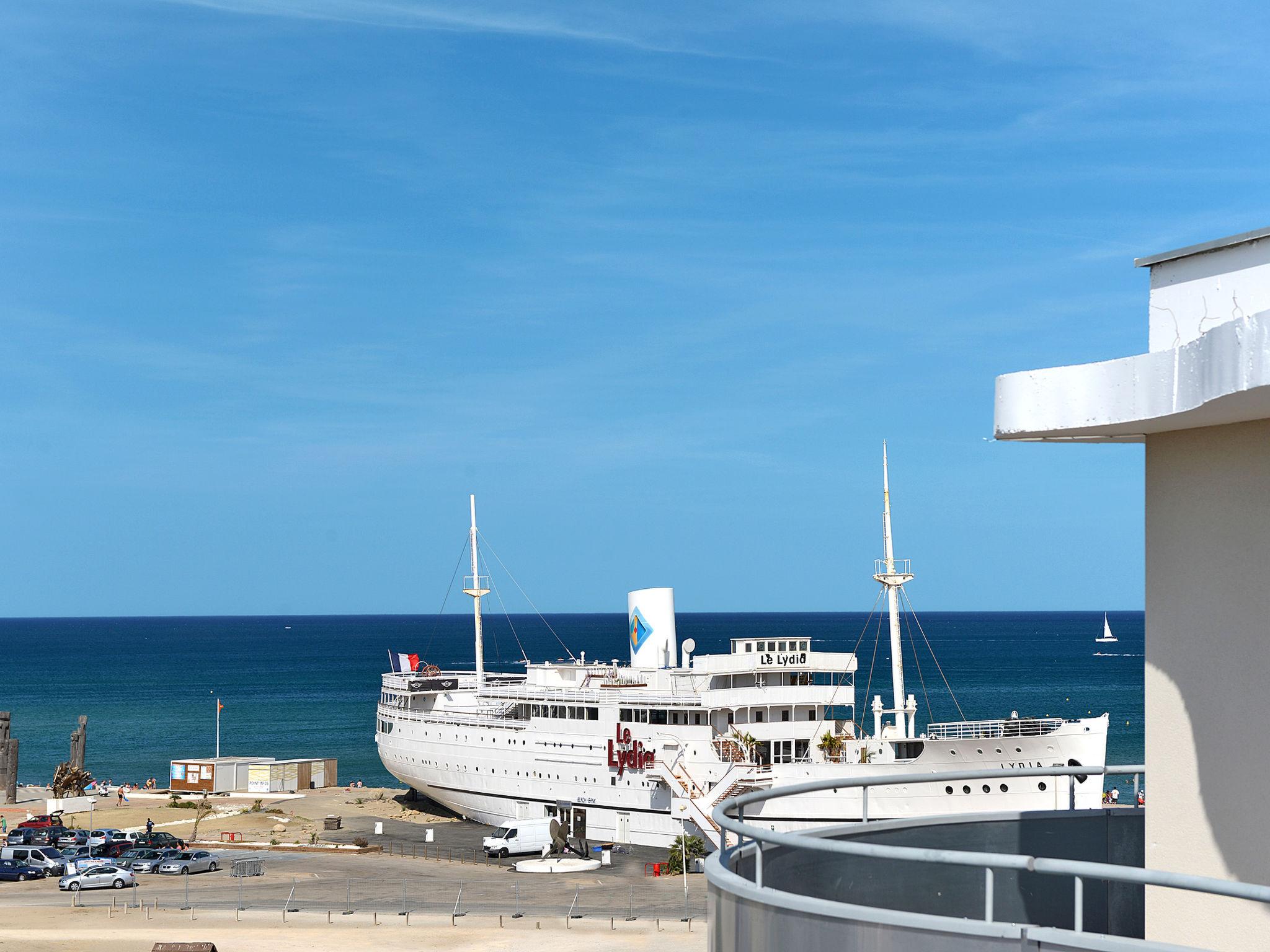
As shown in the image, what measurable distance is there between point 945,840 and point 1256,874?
294 cm

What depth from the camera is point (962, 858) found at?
5.34 metres

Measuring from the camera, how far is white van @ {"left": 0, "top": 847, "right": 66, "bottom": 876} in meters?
43.9

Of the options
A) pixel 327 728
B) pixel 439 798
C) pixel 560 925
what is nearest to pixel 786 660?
pixel 560 925

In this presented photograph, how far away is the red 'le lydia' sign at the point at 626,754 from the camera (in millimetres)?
46125

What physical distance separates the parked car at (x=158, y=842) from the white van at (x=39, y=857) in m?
2.58

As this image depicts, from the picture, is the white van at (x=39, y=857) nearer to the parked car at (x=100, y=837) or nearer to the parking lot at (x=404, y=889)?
the parking lot at (x=404, y=889)

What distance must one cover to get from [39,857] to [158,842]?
3.86 meters

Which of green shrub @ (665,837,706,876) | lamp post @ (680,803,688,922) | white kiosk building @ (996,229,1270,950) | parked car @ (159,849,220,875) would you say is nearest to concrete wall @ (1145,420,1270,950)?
white kiosk building @ (996,229,1270,950)

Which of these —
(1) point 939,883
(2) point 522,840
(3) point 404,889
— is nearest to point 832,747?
(2) point 522,840

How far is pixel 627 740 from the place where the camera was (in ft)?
153

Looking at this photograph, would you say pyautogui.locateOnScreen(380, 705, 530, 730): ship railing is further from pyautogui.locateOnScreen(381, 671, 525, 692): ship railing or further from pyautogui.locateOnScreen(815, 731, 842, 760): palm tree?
pyautogui.locateOnScreen(815, 731, 842, 760): palm tree

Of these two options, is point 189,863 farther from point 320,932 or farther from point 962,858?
point 962,858

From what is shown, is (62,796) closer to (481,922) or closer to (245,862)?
(245,862)

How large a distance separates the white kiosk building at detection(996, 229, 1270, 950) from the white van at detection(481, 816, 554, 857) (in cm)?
4171
